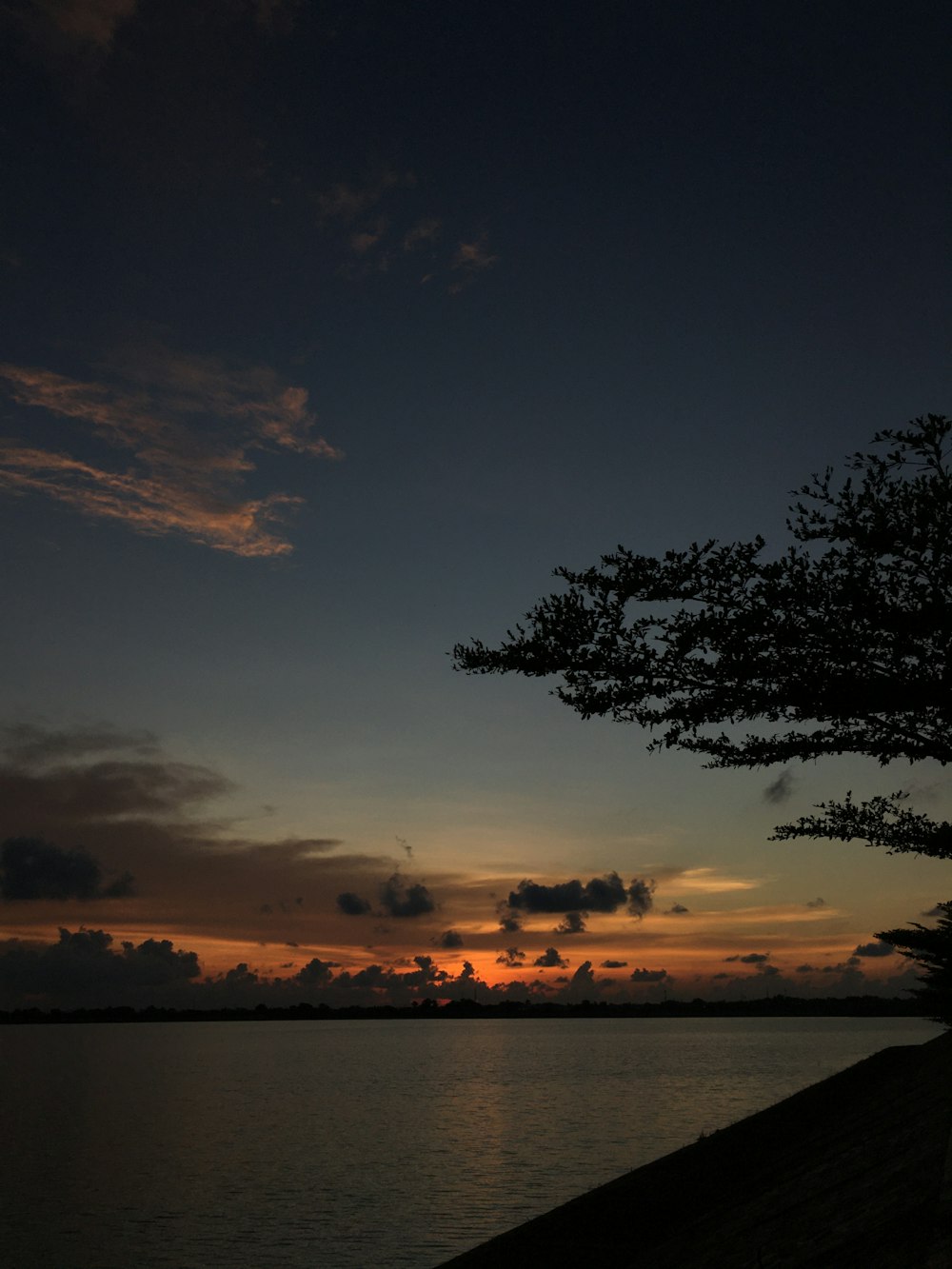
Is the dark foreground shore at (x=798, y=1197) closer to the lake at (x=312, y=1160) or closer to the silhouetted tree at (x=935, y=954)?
the silhouetted tree at (x=935, y=954)

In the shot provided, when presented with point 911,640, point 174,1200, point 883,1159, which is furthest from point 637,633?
point 174,1200

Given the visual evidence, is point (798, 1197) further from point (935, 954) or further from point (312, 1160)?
point (312, 1160)

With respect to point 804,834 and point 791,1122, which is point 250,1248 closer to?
point 791,1122

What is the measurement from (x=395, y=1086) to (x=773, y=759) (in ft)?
364

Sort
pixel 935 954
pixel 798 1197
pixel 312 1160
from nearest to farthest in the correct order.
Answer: pixel 798 1197 < pixel 935 954 < pixel 312 1160

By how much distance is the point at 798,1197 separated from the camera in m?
13.2

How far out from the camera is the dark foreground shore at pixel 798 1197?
900cm

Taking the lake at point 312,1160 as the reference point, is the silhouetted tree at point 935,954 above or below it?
above

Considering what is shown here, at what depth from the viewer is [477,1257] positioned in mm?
17797

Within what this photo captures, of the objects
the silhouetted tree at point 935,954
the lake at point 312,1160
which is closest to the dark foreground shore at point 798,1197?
the silhouetted tree at point 935,954

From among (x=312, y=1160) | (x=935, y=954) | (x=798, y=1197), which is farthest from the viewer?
(x=312, y=1160)

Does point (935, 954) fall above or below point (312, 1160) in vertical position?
above

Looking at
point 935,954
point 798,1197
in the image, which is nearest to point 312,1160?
point 935,954

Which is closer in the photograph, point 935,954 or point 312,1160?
point 935,954
